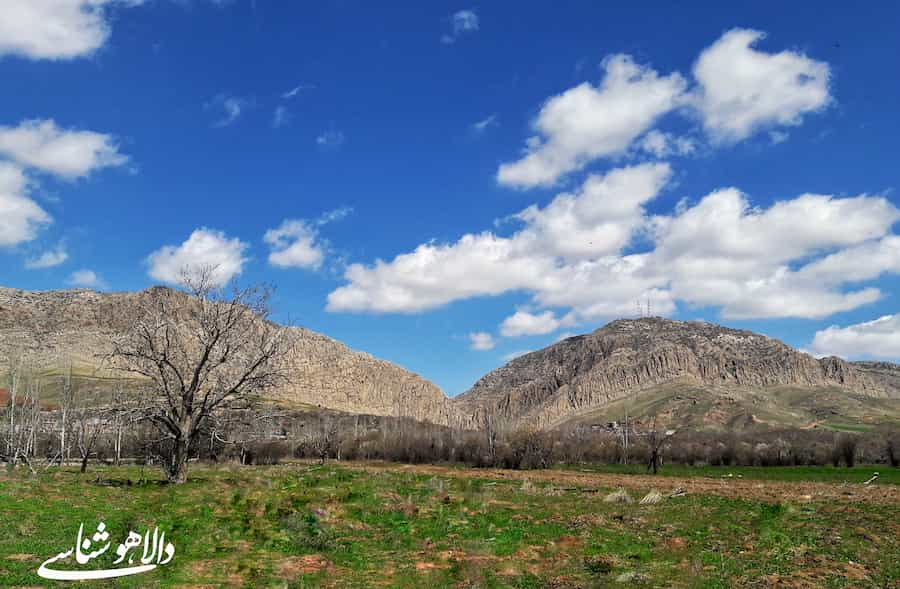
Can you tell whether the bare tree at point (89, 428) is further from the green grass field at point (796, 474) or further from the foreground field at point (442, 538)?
the green grass field at point (796, 474)

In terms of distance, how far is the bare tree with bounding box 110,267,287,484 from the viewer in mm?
31219

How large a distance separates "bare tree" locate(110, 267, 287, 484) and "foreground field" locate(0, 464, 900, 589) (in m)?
3.24

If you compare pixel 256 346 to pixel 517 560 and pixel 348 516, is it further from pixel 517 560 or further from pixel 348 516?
pixel 517 560

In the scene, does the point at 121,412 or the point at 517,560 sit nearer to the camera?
the point at 517,560

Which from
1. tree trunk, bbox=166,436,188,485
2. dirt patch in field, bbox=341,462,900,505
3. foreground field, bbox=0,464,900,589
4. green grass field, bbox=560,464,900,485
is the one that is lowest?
green grass field, bbox=560,464,900,485

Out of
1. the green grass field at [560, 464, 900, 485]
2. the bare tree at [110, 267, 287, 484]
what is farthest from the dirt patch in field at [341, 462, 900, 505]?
the bare tree at [110, 267, 287, 484]

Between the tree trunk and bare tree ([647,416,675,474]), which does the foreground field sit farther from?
bare tree ([647,416,675,474])

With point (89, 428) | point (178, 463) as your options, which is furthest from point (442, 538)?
point (89, 428)

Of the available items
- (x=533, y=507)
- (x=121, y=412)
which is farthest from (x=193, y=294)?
(x=533, y=507)

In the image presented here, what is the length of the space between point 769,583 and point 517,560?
665cm

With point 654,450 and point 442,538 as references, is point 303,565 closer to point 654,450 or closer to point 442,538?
point 442,538

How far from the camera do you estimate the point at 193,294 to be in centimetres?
3269

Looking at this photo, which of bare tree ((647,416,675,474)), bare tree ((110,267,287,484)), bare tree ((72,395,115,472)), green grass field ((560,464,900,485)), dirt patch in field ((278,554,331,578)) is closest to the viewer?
dirt patch in field ((278,554,331,578))

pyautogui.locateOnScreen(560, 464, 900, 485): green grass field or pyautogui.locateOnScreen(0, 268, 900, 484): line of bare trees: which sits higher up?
pyautogui.locateOnScreen(0, 268, 900, 484): line of bare trees
